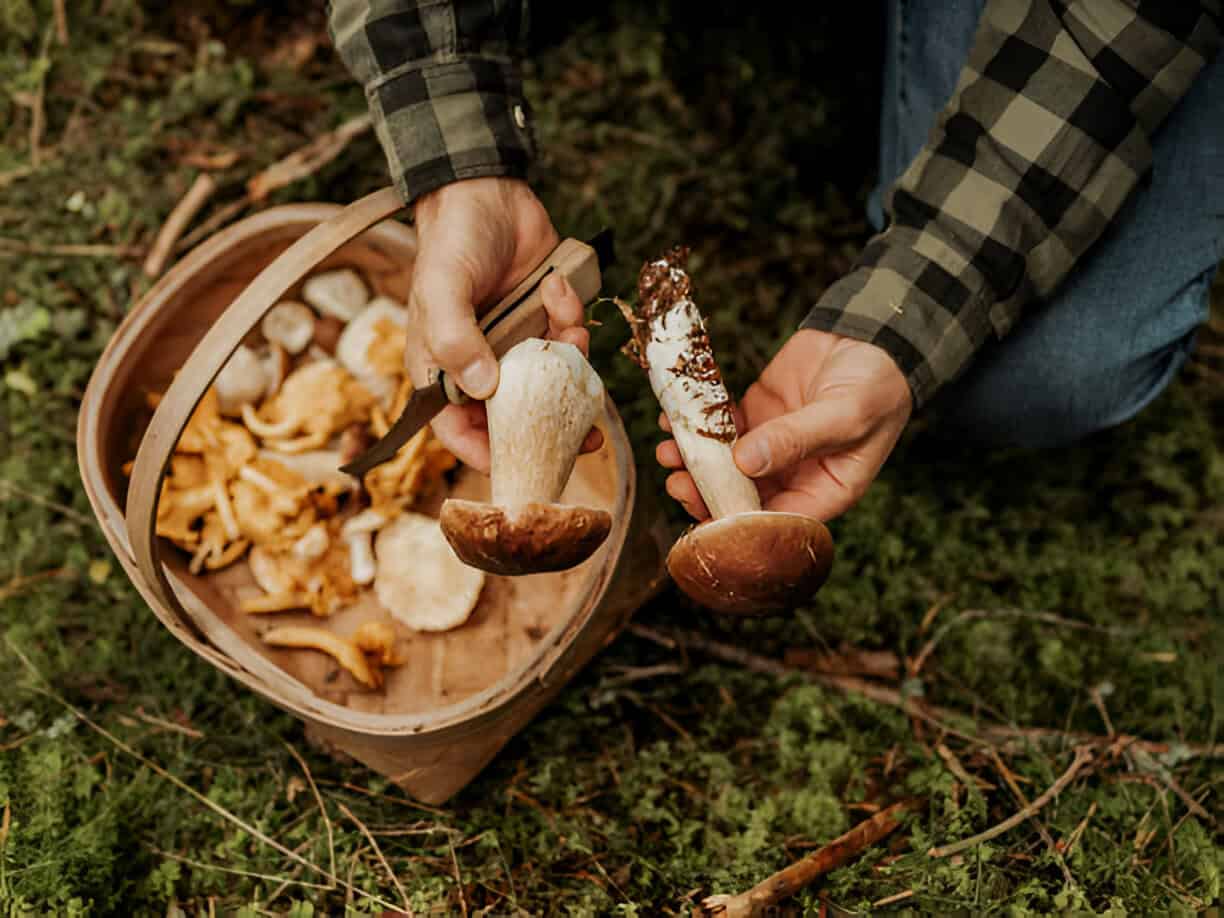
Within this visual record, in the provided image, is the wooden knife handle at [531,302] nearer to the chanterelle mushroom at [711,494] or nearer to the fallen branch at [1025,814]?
the chanterelle mushroom at [711,494]

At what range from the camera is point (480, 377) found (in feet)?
5.89

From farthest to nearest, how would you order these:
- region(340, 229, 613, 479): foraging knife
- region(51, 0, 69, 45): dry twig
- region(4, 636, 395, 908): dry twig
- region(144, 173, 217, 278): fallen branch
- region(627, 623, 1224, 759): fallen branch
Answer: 1. region(51, 0, 69, 45): dry twig
2. region(144, 173, 217, 278): fallen branch
3. region(627, 623, 1224, 759): fallen branch
4. region(4, 636, 395, 908): dry twig
5. region(340, 229, 613, 479): foraging knife

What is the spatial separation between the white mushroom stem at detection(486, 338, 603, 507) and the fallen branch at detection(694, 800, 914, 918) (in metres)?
0.91

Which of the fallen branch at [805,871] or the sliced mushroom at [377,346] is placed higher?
the sliced mushroom at [377,346]

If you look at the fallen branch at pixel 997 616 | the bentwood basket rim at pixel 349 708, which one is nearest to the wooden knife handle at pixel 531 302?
the bentwood basket rim at pixel 349 708

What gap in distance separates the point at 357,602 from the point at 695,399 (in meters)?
1.09

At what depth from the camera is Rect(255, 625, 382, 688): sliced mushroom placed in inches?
88.6

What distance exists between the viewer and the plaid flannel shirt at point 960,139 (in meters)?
2.01

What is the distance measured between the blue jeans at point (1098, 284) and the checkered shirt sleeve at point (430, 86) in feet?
3.48

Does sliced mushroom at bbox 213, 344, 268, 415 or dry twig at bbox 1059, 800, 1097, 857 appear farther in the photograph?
sliced mushroom at bbox 213, 344, 268, 415

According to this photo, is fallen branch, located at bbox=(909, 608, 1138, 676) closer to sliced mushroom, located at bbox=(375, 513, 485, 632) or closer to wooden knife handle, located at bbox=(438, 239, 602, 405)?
sliced mushroom, located at bbox=(375, 513, 485, 632)

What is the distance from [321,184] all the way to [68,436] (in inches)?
40.5

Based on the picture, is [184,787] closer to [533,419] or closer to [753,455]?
[533,419]

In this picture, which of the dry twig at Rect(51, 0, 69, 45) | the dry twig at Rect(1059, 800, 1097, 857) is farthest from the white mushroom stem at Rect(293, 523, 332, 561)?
the dry twig at Rect(51, 0, 69, 45)
